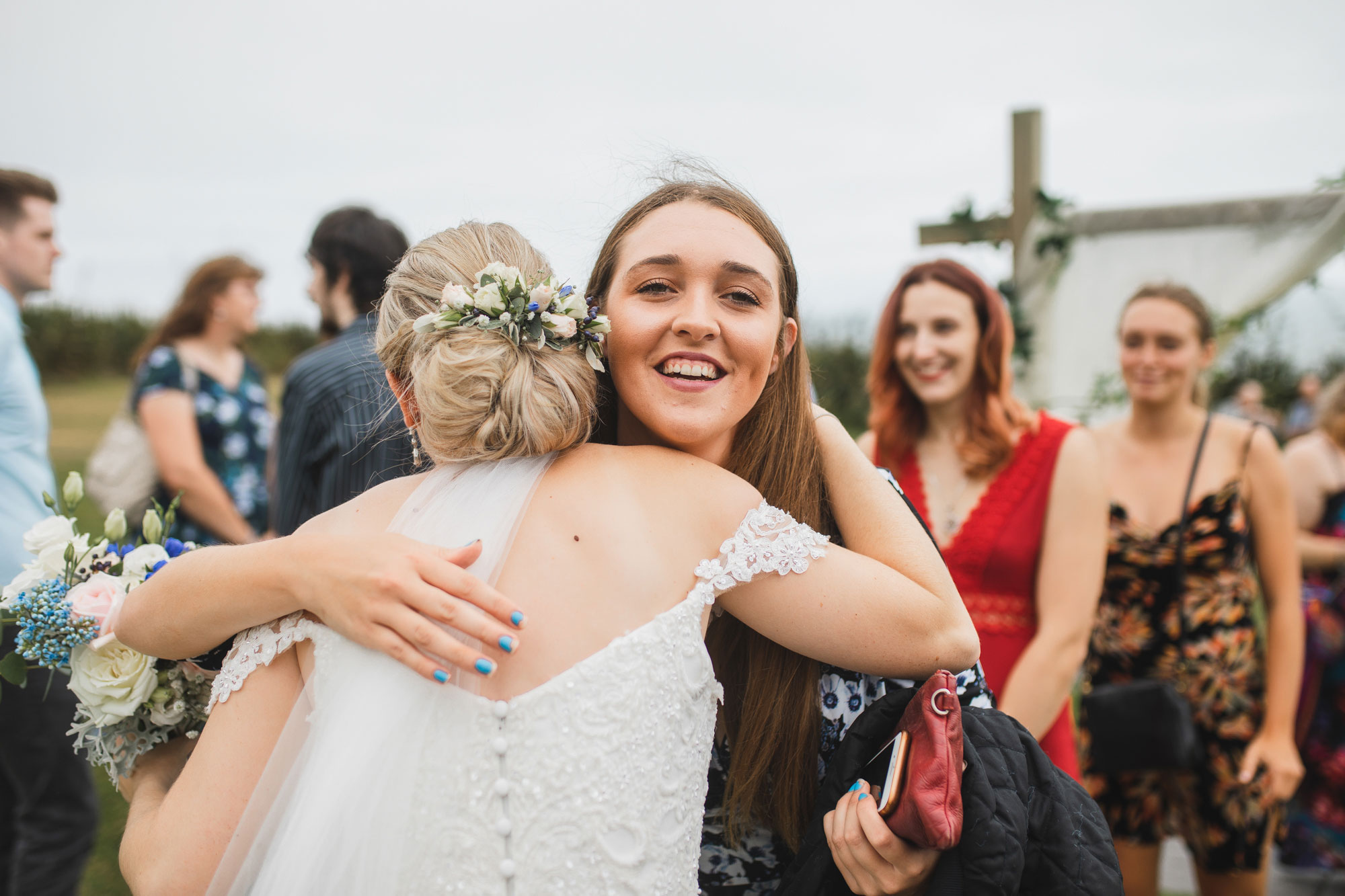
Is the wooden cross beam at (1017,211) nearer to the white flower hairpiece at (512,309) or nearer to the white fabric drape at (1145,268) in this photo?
→ the white fabric drape at (1145,268)

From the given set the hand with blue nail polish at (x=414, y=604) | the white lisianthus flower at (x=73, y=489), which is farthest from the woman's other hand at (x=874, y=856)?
the white lisianthus flower at (x=73, y=489)

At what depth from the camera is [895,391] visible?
3.32m

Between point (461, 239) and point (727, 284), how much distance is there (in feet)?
1.80

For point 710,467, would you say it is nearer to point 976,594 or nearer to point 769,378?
point 769,378

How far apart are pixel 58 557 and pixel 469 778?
1.28 metres

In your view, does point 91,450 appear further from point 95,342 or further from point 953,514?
point 953,514

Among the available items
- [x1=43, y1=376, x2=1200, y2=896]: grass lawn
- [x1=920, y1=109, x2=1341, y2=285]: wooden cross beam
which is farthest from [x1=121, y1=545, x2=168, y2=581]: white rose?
[x1=920, y1=109, x2=1341, y2=285]: wooden cross beam

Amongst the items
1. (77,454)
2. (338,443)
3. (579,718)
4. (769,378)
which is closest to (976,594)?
(769,378)

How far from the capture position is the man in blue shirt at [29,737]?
3.04m

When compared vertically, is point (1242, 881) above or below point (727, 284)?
below

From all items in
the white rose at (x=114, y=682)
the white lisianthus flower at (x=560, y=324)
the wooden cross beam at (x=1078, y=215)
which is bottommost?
the white rose at (x=114, y=682)

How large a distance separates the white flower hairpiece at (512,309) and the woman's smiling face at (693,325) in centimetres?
21

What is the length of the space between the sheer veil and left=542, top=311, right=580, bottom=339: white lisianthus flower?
33 cm

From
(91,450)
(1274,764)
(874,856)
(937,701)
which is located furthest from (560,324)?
(91,450)
